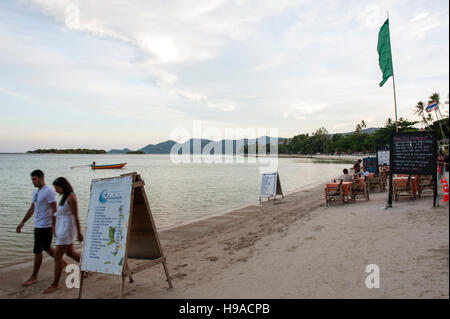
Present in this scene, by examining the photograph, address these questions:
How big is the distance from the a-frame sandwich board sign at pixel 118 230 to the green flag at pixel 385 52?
985 cm

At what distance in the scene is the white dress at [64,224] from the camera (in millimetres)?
4977

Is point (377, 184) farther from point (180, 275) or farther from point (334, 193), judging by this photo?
point (180, 275)

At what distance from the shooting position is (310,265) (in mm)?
4770

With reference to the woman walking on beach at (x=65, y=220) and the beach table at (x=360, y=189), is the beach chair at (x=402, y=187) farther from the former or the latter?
the woman walking on beach at (x=65, y=220)

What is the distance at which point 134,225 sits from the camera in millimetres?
5094

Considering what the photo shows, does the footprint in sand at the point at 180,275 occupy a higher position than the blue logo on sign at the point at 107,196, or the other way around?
the blue logo on sign at the point at 107,196

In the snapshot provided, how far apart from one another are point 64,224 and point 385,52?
1122 cm

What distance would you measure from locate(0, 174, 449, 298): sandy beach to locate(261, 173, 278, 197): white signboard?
819 cm

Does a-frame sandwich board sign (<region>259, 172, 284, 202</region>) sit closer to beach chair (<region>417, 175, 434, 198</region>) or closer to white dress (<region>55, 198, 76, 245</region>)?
beach chair (<region>417, 175, 434, 198</region>)

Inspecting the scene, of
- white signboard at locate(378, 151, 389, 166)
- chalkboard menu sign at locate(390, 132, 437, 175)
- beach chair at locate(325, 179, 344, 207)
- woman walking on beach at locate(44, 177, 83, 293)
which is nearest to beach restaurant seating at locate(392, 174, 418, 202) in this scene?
chalkboard menu sign at locate(390, 132, 437, 175)

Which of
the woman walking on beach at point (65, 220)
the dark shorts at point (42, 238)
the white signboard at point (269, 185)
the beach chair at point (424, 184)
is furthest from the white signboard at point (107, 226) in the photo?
the white signboard at point (269, 185)

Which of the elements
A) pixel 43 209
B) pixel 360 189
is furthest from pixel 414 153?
pixel 43 209
